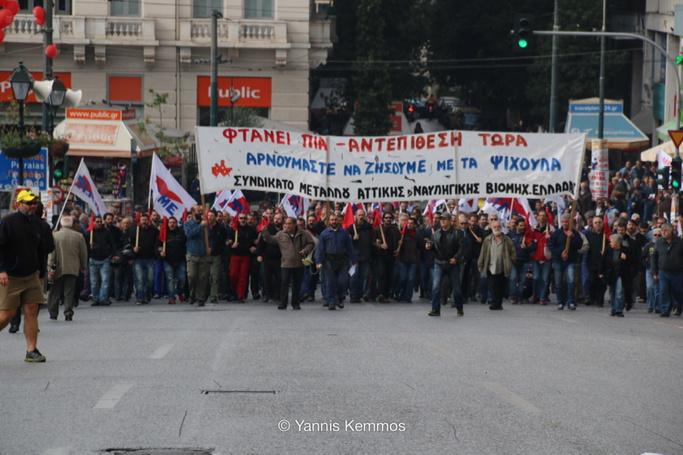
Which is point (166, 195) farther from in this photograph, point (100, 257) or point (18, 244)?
point (18, 244)

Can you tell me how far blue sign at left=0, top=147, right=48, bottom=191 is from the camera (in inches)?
1092

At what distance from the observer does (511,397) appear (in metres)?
12.3

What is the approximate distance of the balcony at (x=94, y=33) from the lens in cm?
4950

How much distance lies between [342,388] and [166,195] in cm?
1555

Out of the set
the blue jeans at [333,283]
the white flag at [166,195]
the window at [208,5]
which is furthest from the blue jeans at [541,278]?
the window at [208,5]

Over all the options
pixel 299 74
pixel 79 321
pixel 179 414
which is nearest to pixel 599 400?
pixel 179 414

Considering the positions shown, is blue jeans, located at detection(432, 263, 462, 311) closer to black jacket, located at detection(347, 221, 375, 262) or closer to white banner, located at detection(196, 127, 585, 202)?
white banner, located at detection(196, 127, 585, 202)

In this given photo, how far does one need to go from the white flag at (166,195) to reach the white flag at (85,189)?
1.11 m

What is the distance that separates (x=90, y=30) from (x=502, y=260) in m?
29.3

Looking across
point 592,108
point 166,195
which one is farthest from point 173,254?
point 592,108

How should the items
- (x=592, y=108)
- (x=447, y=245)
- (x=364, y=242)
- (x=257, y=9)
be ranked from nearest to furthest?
1. (x=447, y=245)
2. (x=364, y=242)
3. (x=592, y=108)
4. (x=257, y=9)

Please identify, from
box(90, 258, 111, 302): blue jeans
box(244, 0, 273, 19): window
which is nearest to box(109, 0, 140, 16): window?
box(244, 0, 273, 19): window

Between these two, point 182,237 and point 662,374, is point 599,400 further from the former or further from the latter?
point 182,237

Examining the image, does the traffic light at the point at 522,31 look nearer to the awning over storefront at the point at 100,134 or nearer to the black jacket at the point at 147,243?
the black jacket at the point at 147,243
